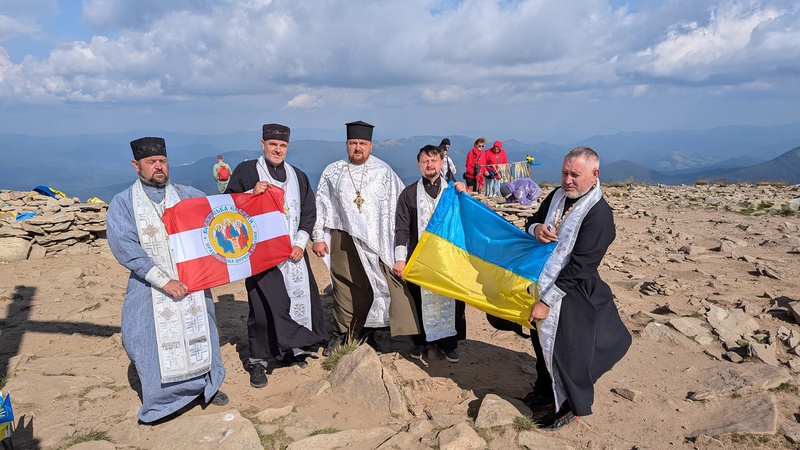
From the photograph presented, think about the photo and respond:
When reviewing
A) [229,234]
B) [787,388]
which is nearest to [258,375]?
[229,234]

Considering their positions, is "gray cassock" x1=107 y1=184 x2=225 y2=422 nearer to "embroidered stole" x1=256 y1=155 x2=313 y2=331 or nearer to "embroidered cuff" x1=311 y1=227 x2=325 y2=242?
"embroidered stole" x1=256 y1=155 x2=313 y2=331

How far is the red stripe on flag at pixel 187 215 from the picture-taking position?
4094 mm

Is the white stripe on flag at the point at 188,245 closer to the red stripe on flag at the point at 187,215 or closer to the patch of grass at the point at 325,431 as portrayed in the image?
the red stripe on flag at the point at 187,215

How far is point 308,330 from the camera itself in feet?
16.8

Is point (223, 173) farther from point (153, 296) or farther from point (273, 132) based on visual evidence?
point (153, 296)

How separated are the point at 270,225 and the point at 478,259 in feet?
6.57

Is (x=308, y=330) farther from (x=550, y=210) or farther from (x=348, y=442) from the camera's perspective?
(x=550, y=210)

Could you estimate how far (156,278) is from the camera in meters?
3.94

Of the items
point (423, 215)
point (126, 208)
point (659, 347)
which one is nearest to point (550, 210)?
point (423, 215)

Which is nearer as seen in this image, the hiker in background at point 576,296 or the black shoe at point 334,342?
the hiker in background at point 576,296

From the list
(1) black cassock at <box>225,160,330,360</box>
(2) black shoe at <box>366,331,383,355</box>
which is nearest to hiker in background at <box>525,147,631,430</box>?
(2) black shoe at <box>366,331,383,355</box>

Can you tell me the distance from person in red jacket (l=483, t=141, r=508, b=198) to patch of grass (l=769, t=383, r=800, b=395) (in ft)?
39.4

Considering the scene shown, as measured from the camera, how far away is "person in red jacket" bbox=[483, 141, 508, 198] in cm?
1600

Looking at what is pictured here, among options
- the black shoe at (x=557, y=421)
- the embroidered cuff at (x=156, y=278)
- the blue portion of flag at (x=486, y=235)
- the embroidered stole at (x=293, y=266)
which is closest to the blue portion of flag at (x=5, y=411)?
the embroidered cuff at (x=156, y=278)
